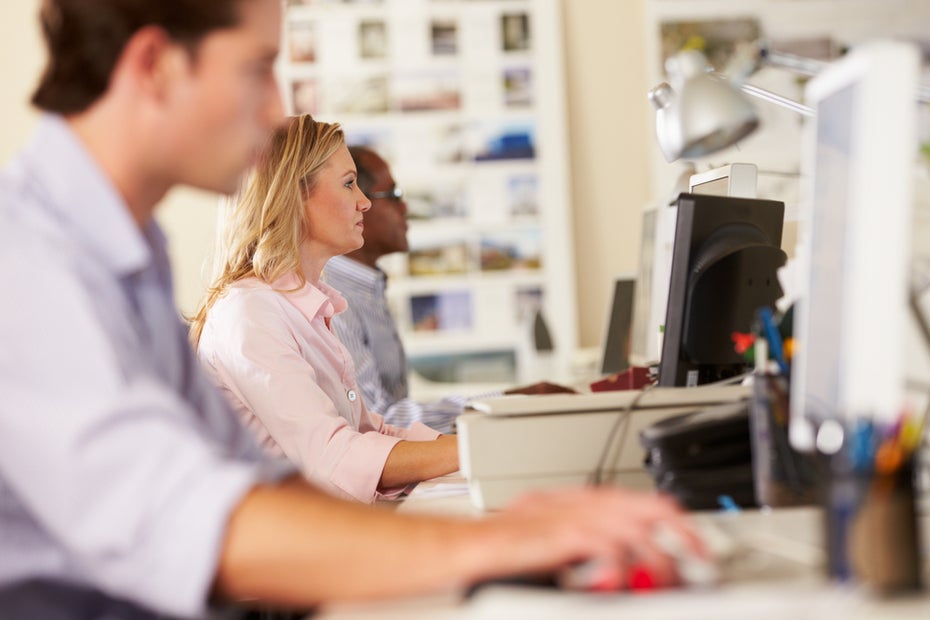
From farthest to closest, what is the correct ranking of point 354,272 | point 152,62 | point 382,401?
point 354,272 < point 382,401 < point 152,62

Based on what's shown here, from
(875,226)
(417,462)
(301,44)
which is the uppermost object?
(301,44)

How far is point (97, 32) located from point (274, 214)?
3.85 ft

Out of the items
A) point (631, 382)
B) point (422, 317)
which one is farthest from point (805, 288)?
point (422, 317)

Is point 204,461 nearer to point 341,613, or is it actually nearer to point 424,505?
point 341,613

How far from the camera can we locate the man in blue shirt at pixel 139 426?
31.7 inches

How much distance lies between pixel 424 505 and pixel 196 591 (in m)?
0.78

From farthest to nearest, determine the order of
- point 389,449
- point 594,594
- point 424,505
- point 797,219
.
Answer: point 797,219, point 389,449, point 424,505, point 594,594

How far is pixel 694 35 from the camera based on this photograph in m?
4.43

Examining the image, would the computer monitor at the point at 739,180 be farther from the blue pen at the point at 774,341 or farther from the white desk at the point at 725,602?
the white desk at the point at 725,602

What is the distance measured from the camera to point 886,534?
78cm

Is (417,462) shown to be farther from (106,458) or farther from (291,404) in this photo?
(106,458)

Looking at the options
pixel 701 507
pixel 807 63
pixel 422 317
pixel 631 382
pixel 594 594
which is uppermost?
pixel 807 63

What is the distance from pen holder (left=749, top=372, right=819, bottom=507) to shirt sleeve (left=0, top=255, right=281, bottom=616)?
1.69 feet

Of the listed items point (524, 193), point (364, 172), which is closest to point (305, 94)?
point (524, 193)
